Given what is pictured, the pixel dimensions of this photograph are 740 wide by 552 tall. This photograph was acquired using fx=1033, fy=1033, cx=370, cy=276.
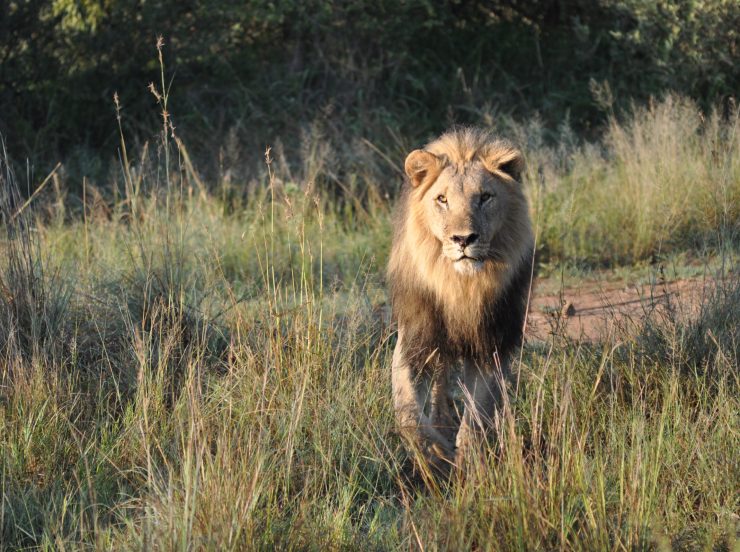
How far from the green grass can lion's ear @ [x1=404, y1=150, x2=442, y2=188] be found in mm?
394

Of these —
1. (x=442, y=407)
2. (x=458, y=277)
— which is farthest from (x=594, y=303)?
(x=458, y=277)

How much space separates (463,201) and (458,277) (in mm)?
356

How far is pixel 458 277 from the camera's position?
4.03 meters

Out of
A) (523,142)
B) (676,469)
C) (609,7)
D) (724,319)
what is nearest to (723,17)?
(609,7)

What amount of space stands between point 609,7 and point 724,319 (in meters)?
7.02

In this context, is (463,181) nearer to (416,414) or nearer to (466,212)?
(466,212)

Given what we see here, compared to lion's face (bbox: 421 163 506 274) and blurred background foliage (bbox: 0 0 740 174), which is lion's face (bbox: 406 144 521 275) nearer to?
lion's face (bbox: 421 163 506 274)

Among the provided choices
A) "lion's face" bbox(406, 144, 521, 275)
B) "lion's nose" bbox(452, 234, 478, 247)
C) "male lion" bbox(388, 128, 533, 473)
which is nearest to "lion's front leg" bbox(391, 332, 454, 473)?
"male lion" bbox(388, 128, 533, 473)

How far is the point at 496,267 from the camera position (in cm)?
400

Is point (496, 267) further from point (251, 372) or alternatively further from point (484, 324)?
point (251, 372)

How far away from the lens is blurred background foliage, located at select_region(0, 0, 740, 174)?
9930 millimetres

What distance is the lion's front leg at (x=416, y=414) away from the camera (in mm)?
3986

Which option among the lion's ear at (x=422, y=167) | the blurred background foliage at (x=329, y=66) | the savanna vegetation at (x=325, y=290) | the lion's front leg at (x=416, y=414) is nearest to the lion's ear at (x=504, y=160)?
the lion's ear at (x=422, y=167)

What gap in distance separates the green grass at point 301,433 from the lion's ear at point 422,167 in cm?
39
